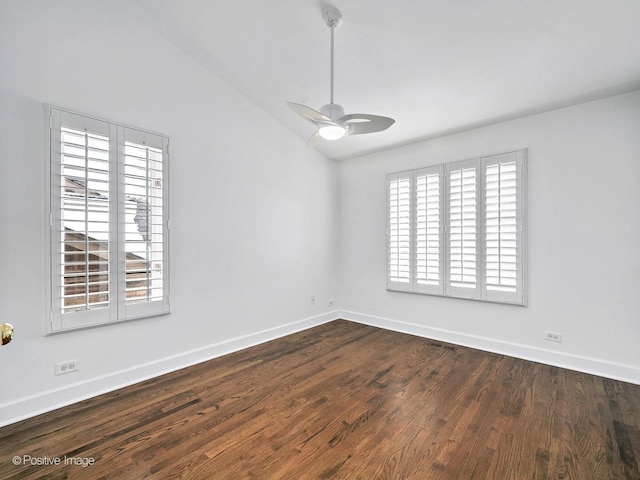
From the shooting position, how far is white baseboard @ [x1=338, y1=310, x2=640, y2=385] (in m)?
2.83

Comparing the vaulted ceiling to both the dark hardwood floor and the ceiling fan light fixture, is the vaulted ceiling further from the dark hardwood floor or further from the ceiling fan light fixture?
the dark hardwood floor

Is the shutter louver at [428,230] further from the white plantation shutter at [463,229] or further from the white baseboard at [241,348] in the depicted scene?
the white baseboard at [241,348]

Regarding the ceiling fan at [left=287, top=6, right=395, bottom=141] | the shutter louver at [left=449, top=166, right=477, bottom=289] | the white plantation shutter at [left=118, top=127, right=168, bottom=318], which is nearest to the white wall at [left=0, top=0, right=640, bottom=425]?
the white plantation shutter at [left=118, top=127, right=168, bottom=318]

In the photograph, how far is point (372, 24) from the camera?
247cm

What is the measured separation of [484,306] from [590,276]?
1039 mm

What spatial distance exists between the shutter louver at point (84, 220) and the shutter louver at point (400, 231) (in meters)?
3.39

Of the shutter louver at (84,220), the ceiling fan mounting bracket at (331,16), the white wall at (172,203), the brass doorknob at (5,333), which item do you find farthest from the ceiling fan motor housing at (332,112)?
the brass doorknob at (5,333)

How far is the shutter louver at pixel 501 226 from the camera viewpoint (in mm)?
3346

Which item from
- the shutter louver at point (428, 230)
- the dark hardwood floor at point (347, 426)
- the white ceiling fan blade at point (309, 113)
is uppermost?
the white ceiling fan blade at point (309, 113)

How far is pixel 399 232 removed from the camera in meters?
4.31

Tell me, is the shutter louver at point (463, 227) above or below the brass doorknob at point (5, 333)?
above

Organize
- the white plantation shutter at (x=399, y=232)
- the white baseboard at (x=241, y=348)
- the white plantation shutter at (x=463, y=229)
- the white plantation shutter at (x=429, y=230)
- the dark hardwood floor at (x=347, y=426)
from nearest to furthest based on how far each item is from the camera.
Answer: the dark hardwood floor at (x=347, y=426), the white baseboard at (x=241, y=348), the white plantation shutter at (x=463, y=229), the white plantation shutter at (x=429, y=230), the white plantation shutter at (x=399, y=232)

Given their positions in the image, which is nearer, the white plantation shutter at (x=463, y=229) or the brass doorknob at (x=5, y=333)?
the brass doorknob at (x=5, y=333)

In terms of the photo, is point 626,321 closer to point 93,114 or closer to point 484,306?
point 484,306
